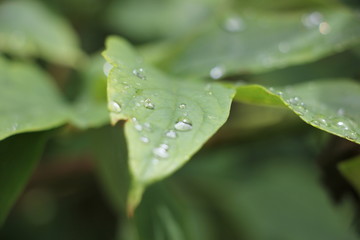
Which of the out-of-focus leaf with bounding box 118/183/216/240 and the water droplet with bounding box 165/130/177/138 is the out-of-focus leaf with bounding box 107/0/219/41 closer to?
the out-of-focus leaf with bounding box 118/183/216/240

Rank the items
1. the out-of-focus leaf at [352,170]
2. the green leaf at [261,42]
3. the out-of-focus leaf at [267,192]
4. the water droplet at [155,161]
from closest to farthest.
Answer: the water droplet at [155,161]
the out-of-focus leaf at [352,170]
the green leaf at [261,42]
the out-of-focus leaf at [267,192]

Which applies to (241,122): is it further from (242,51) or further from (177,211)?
(177,211)

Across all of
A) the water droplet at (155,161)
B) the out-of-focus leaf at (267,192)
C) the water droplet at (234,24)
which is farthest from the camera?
the out-of-focus leaf at (267,192)

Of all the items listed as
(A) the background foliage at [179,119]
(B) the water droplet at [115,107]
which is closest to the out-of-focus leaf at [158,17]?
(A) the background foliage at [179,119]

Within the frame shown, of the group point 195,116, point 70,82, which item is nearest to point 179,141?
point 195,116

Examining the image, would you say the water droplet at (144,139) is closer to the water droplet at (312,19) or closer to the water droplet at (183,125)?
the water droplet at (183,125)

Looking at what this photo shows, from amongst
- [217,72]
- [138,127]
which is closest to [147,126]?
[138,127]
